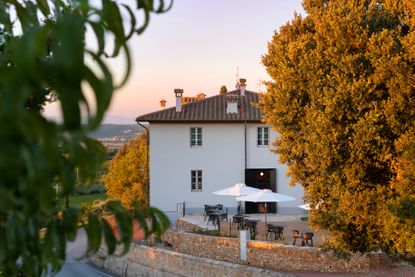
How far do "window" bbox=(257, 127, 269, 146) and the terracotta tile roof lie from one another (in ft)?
2.60

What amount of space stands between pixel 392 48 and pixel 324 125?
2.32 m

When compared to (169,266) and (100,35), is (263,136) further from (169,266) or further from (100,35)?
(100,35)

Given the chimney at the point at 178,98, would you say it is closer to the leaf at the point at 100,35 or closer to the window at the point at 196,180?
the window at the point at 196,180

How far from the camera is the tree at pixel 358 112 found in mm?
11578

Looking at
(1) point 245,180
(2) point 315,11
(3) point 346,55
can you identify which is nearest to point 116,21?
(3) point 346,55

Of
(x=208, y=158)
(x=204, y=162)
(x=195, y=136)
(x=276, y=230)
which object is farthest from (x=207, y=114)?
(x=276, y=230)

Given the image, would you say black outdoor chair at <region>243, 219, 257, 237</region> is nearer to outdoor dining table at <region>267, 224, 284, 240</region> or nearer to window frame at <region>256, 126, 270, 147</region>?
outdoor dining table at <region>267, 224, 284, 240</region>

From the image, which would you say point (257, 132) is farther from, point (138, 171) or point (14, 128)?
point (14, 128)

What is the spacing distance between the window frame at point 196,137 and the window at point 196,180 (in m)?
1.56

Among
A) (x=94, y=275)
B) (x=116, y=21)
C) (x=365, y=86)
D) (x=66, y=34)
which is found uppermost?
(x=365, y=86)

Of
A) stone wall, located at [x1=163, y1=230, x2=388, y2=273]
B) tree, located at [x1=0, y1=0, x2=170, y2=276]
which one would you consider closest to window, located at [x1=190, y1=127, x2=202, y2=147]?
stone wall, located at [x1=163, y1=230, x2=388, y2=273]

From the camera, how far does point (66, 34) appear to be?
1118mm

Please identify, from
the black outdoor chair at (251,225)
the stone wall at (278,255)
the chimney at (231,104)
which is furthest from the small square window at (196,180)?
the black outdoor chair at (251,225)

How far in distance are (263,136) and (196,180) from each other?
4781 millimetres
